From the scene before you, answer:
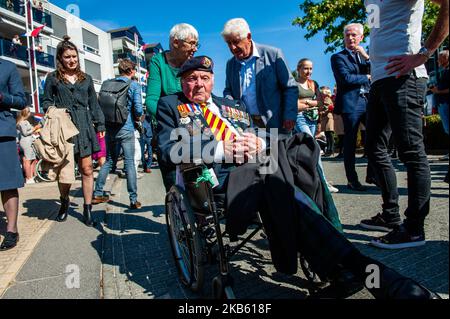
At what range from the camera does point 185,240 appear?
2264 mm

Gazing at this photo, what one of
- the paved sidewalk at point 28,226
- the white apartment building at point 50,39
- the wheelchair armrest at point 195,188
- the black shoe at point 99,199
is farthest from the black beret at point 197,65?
the white apartment building at point 50,39

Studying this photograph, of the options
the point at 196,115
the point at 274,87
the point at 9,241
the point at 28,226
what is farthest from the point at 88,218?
the point at 274,87

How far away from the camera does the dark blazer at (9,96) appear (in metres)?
3.36

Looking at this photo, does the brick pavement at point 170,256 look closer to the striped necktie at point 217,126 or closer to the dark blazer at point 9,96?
the striped necktie at point 217,126

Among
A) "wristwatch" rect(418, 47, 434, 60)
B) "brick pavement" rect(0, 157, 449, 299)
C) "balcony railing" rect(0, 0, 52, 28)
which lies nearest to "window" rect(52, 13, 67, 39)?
"balcony railing" rect(0, 0, 52, 28)

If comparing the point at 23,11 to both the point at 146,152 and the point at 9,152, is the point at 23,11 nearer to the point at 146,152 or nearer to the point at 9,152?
the point at 146,152

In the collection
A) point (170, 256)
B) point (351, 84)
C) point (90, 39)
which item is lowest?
point (170, 256)

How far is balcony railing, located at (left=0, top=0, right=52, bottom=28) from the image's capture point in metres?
28.1

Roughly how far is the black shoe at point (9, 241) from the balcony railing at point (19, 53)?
28.1 meters

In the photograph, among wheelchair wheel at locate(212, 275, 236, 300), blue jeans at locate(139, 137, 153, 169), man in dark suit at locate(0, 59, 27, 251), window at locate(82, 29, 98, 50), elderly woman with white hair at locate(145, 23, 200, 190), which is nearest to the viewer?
wheelchair wheel at locate(212, 275, 236, 300)

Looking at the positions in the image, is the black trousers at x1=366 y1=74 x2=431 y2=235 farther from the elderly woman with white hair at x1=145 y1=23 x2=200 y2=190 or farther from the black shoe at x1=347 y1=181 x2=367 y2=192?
the black shoe at x1=347 y1=181 x2=367 y2=192

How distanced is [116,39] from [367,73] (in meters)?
54.2

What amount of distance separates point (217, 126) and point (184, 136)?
0.29 metres

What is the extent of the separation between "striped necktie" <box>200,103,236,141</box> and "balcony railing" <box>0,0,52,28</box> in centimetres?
3221
